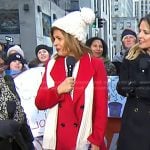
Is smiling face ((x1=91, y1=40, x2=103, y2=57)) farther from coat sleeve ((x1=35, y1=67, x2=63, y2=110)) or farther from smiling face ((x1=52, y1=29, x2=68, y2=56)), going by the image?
coat sleeve ((x1=35, y1=67, x2=63, y2=110))

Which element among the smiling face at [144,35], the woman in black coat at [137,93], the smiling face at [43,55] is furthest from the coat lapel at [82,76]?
the smiling face at [43,55]

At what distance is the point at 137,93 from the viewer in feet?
11.2

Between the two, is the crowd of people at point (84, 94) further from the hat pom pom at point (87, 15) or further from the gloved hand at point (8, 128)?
the gloved hand at point (8, 128)

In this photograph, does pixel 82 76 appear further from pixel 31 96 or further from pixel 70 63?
pixel 31 96

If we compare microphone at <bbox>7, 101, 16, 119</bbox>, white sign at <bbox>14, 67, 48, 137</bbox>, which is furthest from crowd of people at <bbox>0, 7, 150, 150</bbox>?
white sign at <bbox>14, 67, 48, 137</bbox>

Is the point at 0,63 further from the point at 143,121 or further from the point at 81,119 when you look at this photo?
the point at 143,121

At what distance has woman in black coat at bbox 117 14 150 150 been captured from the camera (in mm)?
3424

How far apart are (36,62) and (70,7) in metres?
33.1

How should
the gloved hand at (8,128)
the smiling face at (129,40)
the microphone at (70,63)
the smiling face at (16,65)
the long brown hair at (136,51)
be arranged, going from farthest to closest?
1. the smiling face at (129,40)
2. the smiling face at (16,65)
3. the long brown hair at (136,51)
4. the microphone at (70,63)
5. the gloved hand at (8,128)

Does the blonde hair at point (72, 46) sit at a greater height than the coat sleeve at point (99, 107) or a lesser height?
greater

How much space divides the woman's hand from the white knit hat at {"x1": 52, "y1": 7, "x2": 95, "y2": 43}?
44 centimetres

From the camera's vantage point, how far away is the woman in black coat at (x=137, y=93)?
3424mm

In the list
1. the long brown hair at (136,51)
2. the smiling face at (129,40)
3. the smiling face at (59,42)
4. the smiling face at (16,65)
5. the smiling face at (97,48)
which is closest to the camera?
the smiling face at (59,42)

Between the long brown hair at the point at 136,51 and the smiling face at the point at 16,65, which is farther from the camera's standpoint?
the smiling face at the point at 16,65
